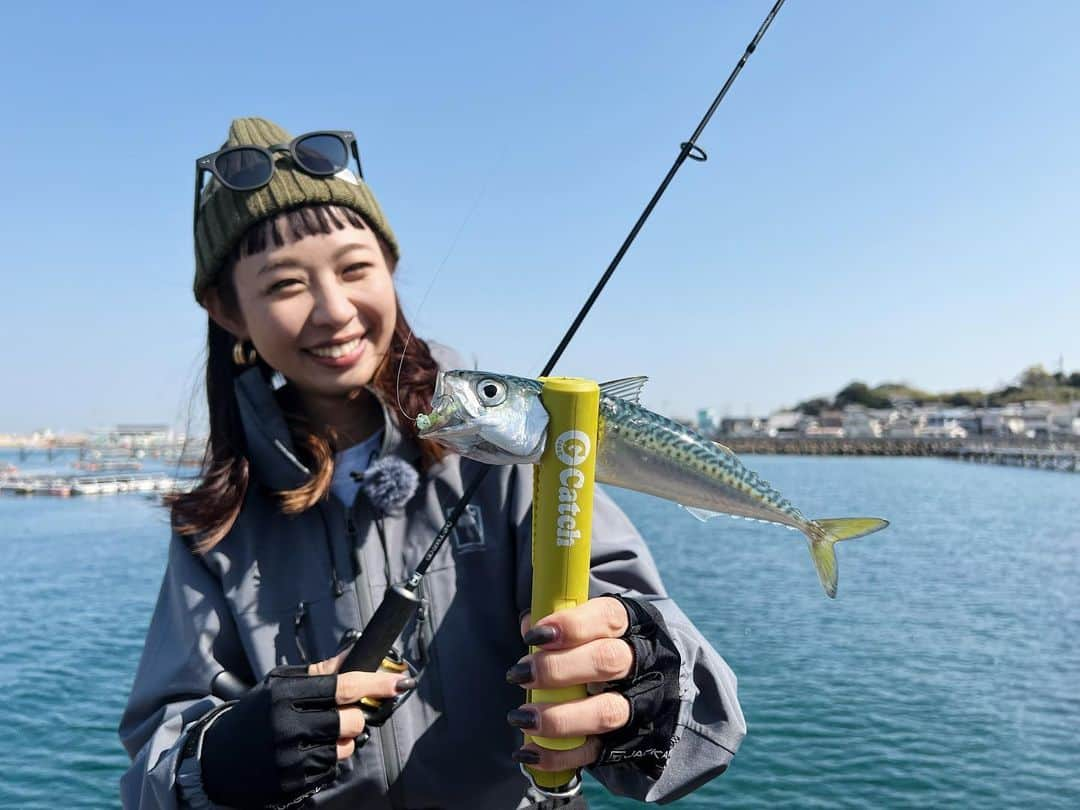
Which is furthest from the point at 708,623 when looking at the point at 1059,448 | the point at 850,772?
the point at 1059,448

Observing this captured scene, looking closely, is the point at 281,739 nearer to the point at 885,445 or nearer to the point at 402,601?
the point at 402,601

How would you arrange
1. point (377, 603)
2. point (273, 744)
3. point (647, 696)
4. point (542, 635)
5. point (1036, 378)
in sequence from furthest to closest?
point (1036, 378) < point (377, 603) < point (273, 744) < point (647, 696) < point (542, 635)

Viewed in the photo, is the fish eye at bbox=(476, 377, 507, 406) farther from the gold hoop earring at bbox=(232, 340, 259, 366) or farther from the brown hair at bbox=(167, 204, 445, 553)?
the gold hoop earring at bbox=(232, 340, 259, 366)

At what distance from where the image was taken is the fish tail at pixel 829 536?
6.16 feet

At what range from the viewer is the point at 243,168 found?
2.67 m

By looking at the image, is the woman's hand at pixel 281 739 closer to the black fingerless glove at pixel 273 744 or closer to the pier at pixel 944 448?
the black fingerless glove at pixel 273 744

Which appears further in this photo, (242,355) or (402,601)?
(242,355)

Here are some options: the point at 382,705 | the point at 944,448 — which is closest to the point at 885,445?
the point at 944,448

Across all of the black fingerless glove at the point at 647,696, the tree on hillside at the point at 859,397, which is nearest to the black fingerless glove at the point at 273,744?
the black fingerless glove at the point at 647,696

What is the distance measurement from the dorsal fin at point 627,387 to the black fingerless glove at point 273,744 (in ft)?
3.35

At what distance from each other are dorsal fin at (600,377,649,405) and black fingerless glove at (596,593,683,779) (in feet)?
1.61

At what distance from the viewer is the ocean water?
1008cm

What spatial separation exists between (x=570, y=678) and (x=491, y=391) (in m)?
0.62

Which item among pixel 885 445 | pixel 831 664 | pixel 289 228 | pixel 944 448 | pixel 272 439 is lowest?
pixel 831 664
